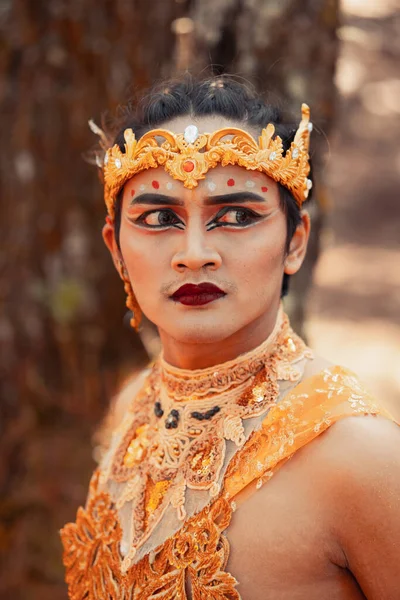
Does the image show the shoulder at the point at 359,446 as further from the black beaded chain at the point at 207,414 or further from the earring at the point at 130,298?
the earring at the point at 130,298

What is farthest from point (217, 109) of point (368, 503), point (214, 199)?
point (368, 503)

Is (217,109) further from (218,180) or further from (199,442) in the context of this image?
(199,442)

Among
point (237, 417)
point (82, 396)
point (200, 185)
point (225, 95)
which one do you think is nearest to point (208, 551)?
point (237, 417)

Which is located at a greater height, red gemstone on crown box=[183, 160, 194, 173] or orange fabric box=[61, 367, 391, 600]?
red gemstone on crown box=[183, 160, 194, 173]

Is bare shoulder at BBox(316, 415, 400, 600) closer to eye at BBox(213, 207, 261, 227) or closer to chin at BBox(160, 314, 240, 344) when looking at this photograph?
chin at BBox(160, 314, 240, 344)

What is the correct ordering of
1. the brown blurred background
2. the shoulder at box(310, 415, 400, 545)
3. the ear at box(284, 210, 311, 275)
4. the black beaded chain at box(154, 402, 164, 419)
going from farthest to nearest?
the brown blurred background < the black beaded chain at box(154, 402, 164, 419) < the ear at box(284, 210, 311, 275) < the shoulder at box(310, 415, 400, 545)

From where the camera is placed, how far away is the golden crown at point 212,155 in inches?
78.4

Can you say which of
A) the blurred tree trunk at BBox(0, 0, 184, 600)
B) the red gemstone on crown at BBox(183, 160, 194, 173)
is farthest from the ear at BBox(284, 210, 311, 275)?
the blurred tree trunk at BBox(0, 0, 184, 600)

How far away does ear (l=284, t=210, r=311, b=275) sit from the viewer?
2199 mm

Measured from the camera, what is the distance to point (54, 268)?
4695 millimetres

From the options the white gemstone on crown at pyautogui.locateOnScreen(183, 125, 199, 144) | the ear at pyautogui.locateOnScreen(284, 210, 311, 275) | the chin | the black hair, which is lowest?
the chin

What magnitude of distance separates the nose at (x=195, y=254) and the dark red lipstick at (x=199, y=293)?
0.14 feet

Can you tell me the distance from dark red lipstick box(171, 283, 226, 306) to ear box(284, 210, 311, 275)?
28 cm

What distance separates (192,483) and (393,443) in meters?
0.52
